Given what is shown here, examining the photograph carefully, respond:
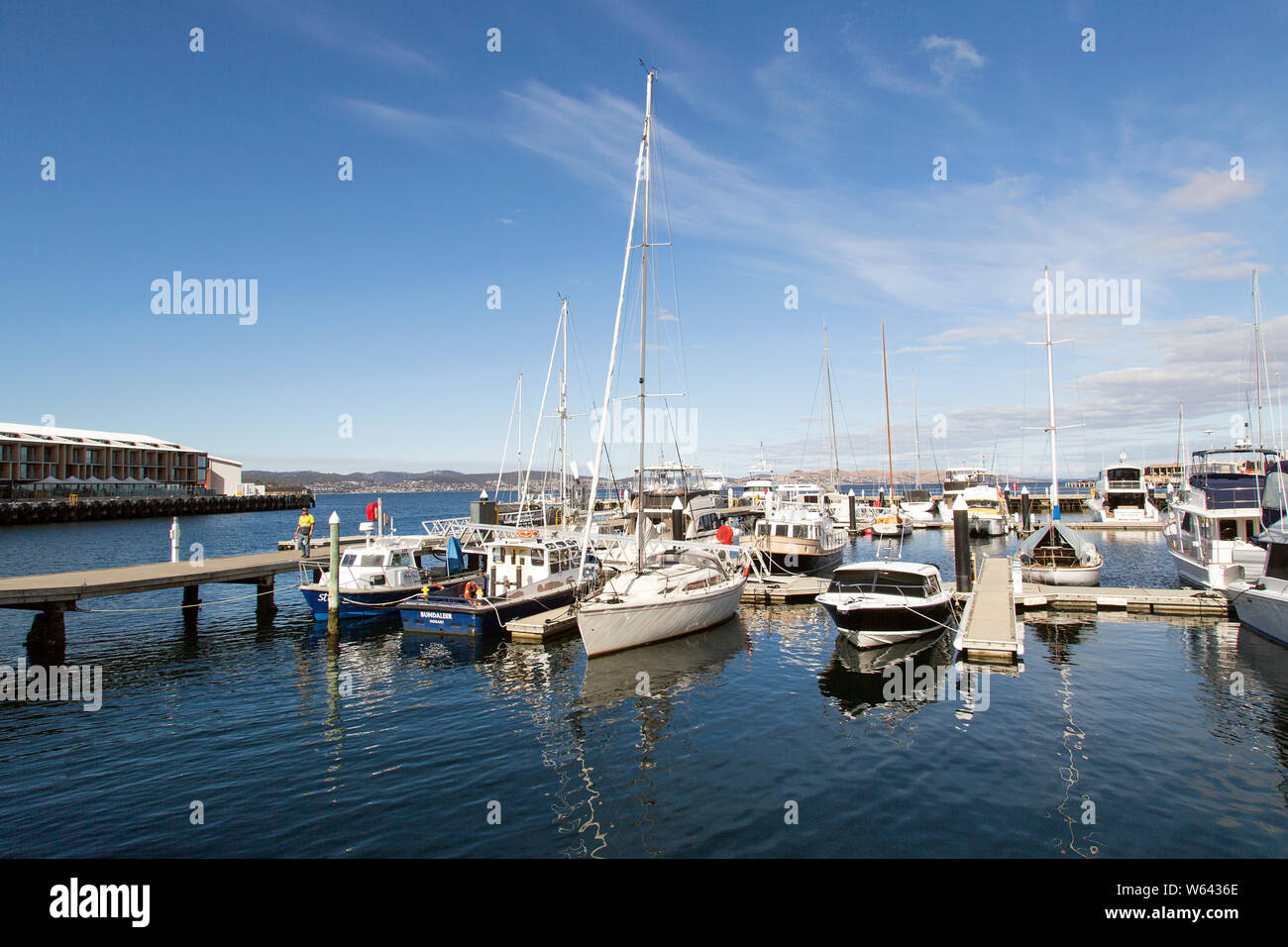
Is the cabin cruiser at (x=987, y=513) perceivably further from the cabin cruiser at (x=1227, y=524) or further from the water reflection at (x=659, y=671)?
the water reflection at (x=659, y=671)

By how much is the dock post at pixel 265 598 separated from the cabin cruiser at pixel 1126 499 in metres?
76.3

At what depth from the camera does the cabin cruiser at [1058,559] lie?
1221 inches

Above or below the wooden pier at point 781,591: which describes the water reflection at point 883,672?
below

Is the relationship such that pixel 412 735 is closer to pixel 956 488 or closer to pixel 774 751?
pixel 774 751

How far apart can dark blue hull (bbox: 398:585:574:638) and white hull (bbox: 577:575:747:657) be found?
4.27 metres

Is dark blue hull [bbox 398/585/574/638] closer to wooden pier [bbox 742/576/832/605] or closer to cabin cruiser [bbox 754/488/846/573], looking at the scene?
wooden pier [bbox 742/576/832/605]

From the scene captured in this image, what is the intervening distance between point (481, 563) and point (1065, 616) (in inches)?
1066

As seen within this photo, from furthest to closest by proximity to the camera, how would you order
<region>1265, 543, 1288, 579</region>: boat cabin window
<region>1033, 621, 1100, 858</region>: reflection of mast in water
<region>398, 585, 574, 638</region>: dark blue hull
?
<region>398, 585, 574, 638</region>: dark blue hull
<region>1265, 543, 1288, 579</region>: boat cabin window
<region>1033, 621, 1100, 858</region>: reflection of mast in water

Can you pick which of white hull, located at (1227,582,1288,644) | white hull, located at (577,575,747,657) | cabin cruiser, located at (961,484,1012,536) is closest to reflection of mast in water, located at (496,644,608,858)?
white hull, located at (577,575,747,657)

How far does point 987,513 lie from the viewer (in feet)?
219

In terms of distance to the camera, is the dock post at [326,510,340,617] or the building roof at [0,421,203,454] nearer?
the dock post at [326,510,340,617]

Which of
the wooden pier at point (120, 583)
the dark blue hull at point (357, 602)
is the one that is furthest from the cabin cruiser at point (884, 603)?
the wooden pier at point (120, 583)

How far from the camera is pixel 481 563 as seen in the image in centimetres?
3659

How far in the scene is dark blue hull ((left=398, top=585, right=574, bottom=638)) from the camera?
83.6ft
